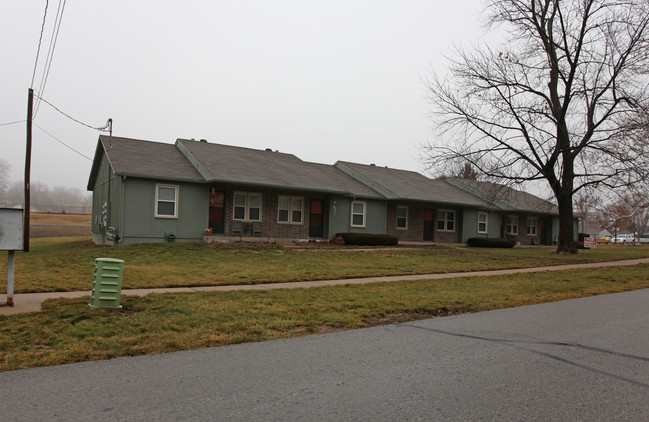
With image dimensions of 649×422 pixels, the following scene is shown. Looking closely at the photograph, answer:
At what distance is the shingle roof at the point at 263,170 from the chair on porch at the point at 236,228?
6.87 ft

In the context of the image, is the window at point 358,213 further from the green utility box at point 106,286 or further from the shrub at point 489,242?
the green utility box at point 106,286

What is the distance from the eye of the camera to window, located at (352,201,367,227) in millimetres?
27688

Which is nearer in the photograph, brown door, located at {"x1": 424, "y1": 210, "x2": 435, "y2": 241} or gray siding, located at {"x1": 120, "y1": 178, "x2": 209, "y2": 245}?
gray siding, located at {"x1": 120, "y1": 178, "x2": 209, "y2": 245}

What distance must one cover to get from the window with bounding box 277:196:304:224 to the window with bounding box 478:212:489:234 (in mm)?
14187

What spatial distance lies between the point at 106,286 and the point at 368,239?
1874 centimetres

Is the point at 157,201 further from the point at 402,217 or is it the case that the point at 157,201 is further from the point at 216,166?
the point at 402,217

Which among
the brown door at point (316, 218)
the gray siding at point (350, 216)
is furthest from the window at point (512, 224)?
the brown door at point (316, 218)

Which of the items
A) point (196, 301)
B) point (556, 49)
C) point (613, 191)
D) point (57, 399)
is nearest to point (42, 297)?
point (196, 301)

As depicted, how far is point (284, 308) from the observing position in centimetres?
867

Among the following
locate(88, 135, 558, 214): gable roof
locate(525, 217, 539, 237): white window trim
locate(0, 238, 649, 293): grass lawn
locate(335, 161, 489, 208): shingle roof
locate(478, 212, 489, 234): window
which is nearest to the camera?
locate(0, 238, 649, 293): grass lawn

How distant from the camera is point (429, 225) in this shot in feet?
103

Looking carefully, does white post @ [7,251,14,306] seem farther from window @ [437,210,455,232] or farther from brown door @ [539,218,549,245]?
brown door @ [539,218,549,245]

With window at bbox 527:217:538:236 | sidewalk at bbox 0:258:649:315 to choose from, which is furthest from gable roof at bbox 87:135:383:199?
window at bbox 527:217:538:236

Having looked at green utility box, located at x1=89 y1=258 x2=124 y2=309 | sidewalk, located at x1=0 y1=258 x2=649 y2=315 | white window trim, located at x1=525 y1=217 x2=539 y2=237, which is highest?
white window trim, located at x1=525 y1=217 x2=539 y2=237
